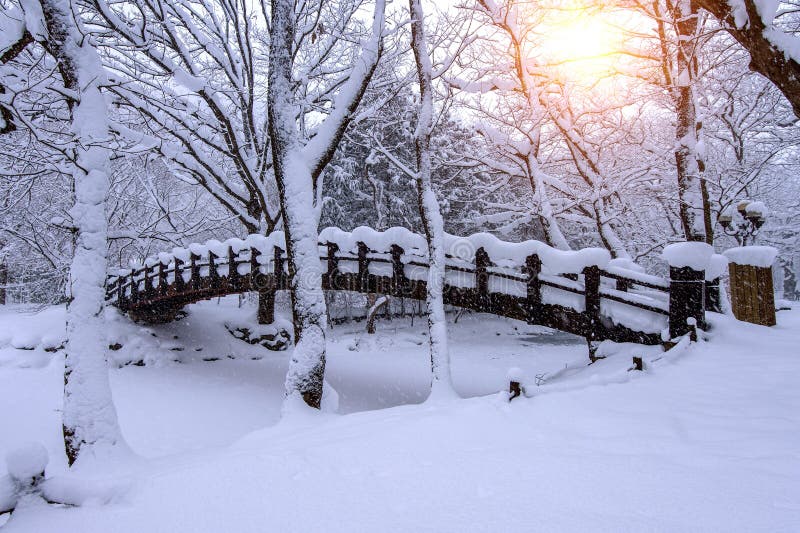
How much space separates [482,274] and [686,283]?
3321 mm

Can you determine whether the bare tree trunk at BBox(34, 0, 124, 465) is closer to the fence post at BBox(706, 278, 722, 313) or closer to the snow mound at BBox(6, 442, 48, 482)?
the snow mound at BBox(6, 442, 48, 482)

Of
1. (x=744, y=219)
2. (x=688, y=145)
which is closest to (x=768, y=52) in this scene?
(x=688, y=145)

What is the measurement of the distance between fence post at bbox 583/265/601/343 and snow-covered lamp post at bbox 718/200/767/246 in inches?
223

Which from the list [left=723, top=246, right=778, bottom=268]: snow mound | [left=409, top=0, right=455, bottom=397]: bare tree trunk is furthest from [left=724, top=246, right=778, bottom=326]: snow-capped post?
[left=409, top=0, right=455, bottom=397]: bare tree trunk

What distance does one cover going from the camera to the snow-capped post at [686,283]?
594cm

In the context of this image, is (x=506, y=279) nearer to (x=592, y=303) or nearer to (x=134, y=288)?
(x=592, y=303)

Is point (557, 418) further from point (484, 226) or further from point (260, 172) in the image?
point (484, 226)

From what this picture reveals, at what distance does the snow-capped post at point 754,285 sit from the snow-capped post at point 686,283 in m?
1.61

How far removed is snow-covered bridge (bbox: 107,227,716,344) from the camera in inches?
259

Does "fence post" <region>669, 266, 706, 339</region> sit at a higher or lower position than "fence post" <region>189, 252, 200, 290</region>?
lower

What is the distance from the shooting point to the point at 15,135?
9.61 metres

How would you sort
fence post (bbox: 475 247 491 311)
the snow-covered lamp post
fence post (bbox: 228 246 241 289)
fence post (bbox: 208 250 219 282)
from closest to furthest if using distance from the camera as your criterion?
fence post (bbox: 475 247 491 311) → the snow-covered lamp post → fence post (bbox: 228 246 241 289) → fence post (bbox: 208 250 219 282)

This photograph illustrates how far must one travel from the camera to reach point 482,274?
8.17m

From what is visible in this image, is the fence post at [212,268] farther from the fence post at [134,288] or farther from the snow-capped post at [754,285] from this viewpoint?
the snow-capped post at [754,285]
